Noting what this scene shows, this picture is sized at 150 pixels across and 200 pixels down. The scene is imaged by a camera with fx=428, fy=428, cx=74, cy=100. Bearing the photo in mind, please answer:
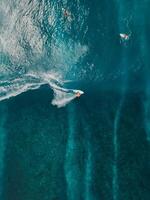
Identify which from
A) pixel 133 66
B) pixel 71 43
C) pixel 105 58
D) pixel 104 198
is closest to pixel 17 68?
pixel 71 43

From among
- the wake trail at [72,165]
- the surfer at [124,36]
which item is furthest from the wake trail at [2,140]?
the surfer at [124,36]

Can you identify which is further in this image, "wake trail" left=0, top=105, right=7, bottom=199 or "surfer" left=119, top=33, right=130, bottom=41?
"surfer" left=119, top=33, right=130, bottom=41

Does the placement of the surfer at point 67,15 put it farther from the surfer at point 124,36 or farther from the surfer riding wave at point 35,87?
the surfer riding wave at point 35,87

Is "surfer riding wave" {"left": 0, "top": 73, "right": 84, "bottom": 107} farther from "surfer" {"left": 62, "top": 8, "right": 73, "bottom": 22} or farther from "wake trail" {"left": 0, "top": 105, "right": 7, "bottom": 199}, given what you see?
"surfer" {"left": 62, "top": 8, "right": 73, "bottom": 22}

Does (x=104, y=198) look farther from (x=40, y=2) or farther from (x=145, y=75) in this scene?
(x=40, y=2)

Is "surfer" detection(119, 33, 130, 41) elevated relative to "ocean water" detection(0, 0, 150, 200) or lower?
elevated

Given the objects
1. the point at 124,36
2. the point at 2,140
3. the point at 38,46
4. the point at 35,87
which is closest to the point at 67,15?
the point at 38,46

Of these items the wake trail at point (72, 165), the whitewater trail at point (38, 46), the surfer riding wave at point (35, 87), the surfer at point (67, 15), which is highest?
the surfer at point (67, 15)

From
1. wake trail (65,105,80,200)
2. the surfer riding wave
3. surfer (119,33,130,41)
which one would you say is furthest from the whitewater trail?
wake trail (65,105,80,200)
